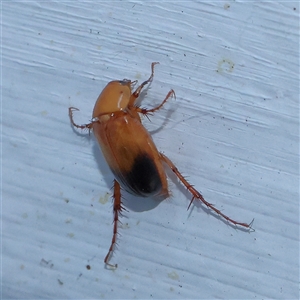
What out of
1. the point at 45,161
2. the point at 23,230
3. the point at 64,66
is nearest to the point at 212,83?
the point at 64,66

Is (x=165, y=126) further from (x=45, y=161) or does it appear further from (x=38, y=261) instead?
(x=38, y=261)

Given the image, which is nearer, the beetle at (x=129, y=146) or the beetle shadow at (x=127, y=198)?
the beetle at (x=129, y=146)

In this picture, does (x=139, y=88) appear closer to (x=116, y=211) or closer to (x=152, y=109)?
(x=152, y=109)

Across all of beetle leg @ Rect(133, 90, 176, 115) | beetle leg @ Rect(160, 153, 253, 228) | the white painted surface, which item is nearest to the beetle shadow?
the white painted surface

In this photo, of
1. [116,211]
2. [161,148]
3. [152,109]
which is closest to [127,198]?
[116,211]

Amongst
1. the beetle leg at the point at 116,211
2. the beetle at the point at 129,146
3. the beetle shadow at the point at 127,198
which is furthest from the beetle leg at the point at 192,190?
the beetle leg at the point at 116,211

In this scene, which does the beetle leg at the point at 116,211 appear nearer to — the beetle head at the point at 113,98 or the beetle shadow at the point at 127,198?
the beetle shadow at the point at 127,198

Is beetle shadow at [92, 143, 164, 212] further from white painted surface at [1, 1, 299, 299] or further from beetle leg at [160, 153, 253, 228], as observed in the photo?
beetle leg at [160, 153, 253, 228]
